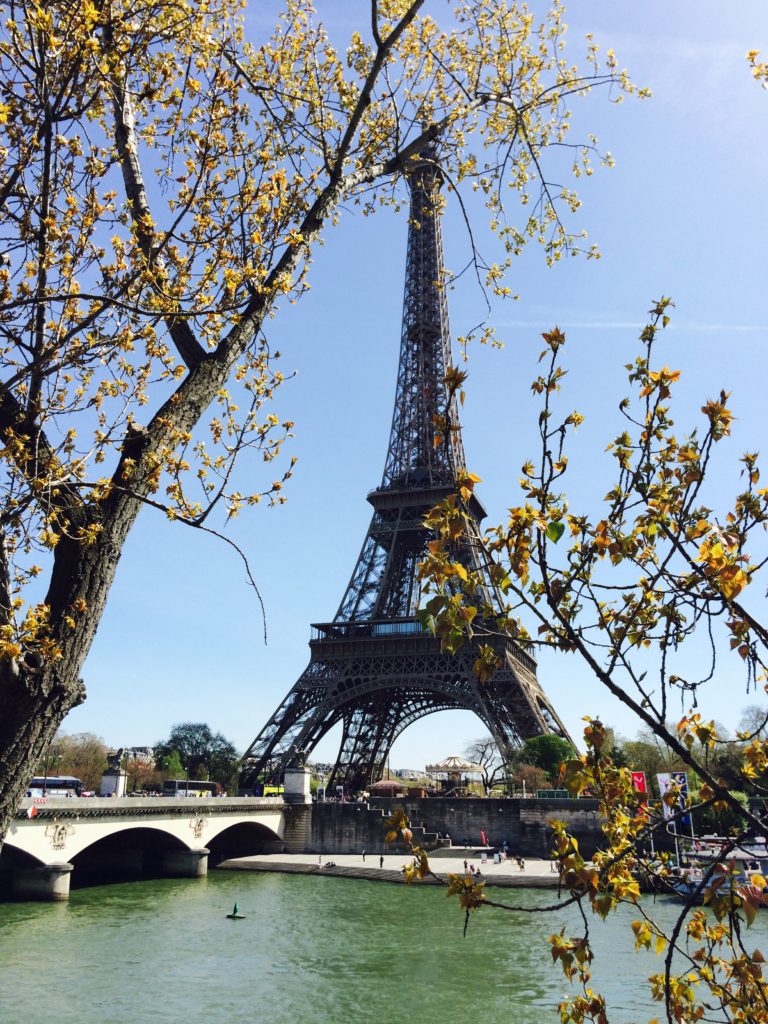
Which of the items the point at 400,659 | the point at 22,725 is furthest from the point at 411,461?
the point at 22,725

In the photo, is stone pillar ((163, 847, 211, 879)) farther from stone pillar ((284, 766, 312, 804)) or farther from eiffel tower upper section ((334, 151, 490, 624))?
eiffel tower upper section ((334, 151, 490, 624))

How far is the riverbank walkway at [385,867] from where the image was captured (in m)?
40.6

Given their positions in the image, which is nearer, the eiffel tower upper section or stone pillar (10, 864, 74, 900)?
stone pillar (10, 864, 74, 900)

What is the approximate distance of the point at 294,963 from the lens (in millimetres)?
24234

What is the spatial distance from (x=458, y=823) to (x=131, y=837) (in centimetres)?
2181

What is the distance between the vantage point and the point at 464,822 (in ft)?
183

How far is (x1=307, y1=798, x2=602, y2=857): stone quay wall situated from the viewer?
5297 centimetres

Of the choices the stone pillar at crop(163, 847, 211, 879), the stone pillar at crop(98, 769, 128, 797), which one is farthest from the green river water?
the stone pillar at crop(98, 769, 128, 797)

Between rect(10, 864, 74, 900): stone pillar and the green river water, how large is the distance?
3.87 ft

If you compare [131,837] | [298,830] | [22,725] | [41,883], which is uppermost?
[22,725]

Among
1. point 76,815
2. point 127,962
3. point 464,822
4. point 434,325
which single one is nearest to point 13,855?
point 76,815

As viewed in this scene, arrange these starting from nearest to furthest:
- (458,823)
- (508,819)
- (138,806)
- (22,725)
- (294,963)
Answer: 1. (22,725)
2. (294,963)
3. (138,806)
4. (508,819)
5. (458,823)

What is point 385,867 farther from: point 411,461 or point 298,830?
point 411,461

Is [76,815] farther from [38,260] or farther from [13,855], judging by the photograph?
[38,260]
